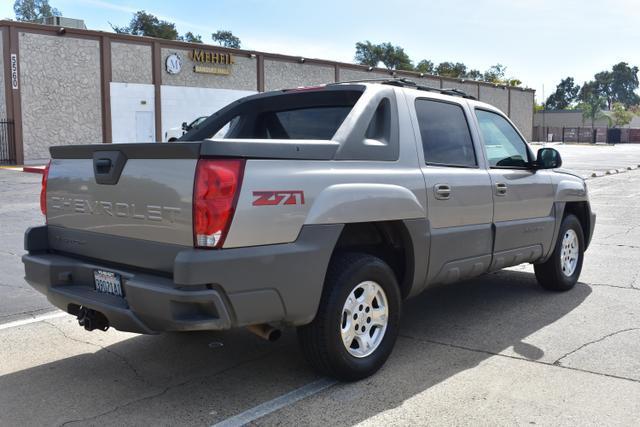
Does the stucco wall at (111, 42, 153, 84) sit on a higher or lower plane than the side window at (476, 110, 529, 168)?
higher

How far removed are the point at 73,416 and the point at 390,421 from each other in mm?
1798

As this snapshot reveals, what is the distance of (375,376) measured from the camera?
4.20 meters

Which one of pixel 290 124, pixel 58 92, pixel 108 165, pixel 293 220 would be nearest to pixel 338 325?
pixel 293 220

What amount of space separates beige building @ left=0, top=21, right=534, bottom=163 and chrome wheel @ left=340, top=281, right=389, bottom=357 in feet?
81.8

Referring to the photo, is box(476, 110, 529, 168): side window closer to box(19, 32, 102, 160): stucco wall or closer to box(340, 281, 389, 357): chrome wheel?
box(340, 281, 389, 357): chrome wheel

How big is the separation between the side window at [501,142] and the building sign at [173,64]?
27.4m

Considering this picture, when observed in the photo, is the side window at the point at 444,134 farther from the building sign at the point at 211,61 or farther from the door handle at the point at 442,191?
the building sign at the point at 211,61

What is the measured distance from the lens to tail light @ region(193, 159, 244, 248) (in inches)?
132

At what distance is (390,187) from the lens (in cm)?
421

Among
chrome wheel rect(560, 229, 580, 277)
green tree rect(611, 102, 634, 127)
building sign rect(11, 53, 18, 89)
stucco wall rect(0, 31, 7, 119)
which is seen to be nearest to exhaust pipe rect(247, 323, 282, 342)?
chrome wheel rect(560, 229, 580, 277)

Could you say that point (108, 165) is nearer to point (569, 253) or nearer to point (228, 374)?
point (228, 374)

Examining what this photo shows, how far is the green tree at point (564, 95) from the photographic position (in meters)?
151

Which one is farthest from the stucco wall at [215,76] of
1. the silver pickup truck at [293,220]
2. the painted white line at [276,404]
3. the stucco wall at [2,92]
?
the painted white line at [276,404]

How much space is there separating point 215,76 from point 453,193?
29934mm
